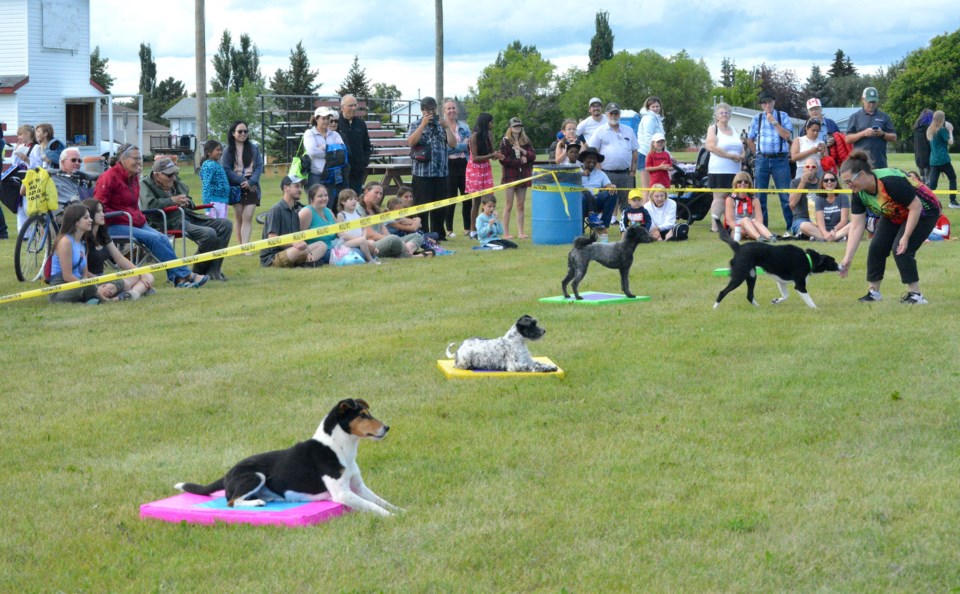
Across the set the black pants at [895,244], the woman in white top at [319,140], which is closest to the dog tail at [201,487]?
the black pants at [895,244]

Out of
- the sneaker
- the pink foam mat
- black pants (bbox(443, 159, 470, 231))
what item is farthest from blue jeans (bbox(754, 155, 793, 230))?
the pink foam mat

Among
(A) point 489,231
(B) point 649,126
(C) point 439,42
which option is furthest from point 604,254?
(C) point 439,42

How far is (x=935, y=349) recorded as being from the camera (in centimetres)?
970

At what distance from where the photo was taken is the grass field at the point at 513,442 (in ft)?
16.9

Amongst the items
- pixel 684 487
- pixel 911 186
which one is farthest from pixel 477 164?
pixel 684 487

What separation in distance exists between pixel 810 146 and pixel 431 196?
6.10 meters

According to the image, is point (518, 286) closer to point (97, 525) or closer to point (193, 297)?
point (193, 297)

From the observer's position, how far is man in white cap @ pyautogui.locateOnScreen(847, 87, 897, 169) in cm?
1941

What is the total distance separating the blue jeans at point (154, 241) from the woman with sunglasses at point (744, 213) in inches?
335

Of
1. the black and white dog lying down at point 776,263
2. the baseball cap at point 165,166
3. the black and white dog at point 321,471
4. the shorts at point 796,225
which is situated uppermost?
the baseball cap at point 165,166

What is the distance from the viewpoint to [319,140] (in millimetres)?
17078

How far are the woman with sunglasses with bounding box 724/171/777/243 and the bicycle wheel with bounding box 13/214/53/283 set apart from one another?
9.82 meters

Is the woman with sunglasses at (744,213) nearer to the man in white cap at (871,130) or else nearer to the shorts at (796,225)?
the shorts at (796,225)

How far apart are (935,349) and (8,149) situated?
30460 millimetres
